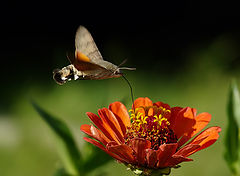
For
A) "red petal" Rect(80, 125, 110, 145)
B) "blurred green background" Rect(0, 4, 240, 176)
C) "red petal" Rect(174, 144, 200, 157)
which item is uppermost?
"red petal" Rect(80, 125, 110, 145)

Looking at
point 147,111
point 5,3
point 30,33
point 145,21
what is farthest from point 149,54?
point 147,111

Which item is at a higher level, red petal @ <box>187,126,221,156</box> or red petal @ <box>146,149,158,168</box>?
red petal @ <box>146,149,158,168</box>

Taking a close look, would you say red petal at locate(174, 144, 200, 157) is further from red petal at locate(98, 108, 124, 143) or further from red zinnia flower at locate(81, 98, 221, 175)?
red petal at locate(98, 108, 124, 143)

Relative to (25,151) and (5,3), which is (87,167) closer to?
(25,151)

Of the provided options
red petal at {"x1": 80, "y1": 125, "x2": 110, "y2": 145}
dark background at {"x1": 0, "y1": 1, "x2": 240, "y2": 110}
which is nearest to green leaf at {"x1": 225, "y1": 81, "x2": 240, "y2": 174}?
red petal at {"x1": 80, "y1": 125, "x2": 110, "y2": 145}

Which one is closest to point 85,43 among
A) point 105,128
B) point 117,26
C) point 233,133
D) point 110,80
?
point 105,128

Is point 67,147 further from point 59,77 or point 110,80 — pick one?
point 110,80

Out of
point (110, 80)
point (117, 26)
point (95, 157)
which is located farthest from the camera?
point (117, 26)

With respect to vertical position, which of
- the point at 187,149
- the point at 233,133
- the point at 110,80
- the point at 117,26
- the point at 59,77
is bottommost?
the point at 110,80
